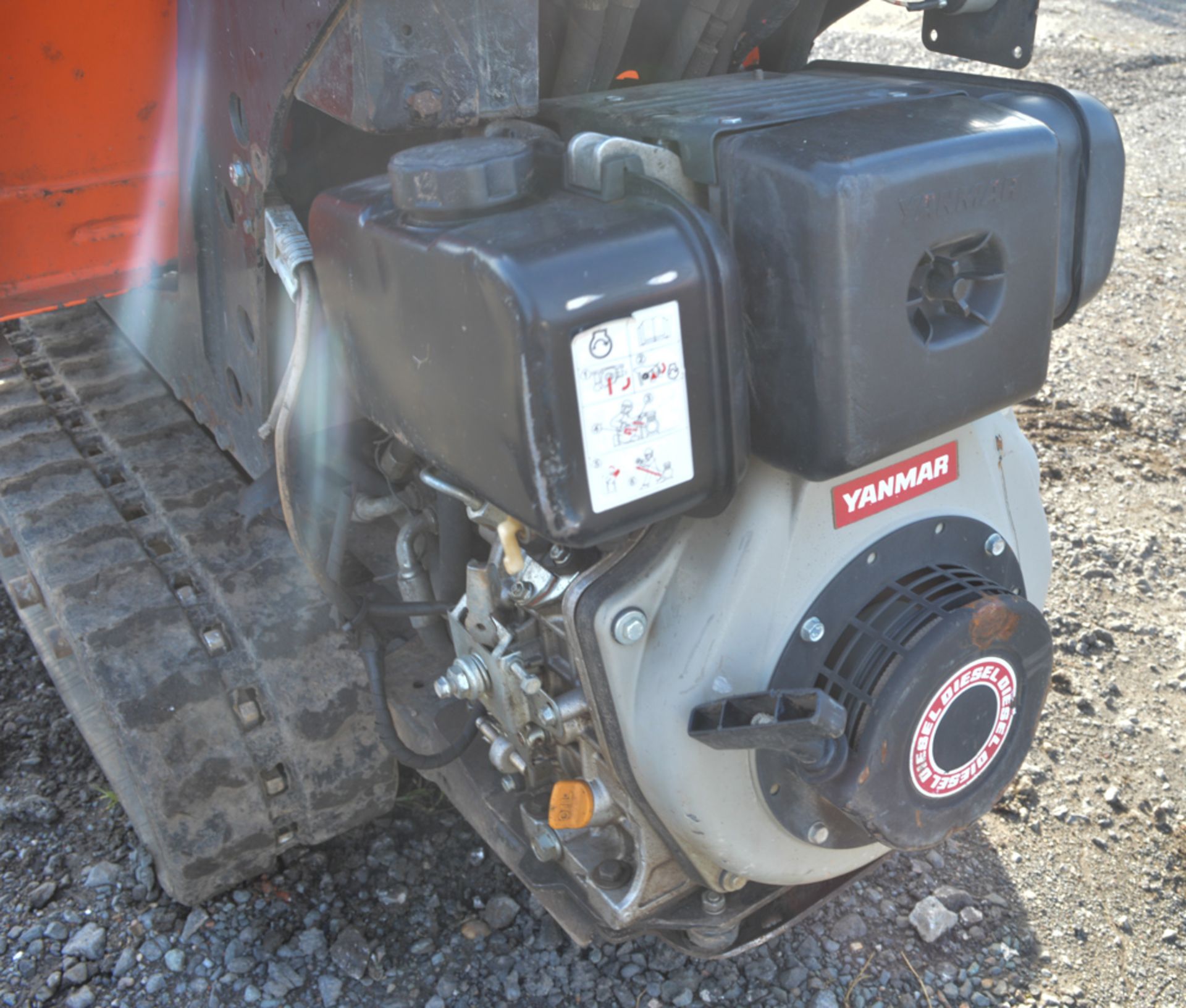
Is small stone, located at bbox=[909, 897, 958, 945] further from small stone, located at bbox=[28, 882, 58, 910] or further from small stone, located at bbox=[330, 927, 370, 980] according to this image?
small stone, located at bbox=[28, 882, 58, 910]

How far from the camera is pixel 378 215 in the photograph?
1.27 m

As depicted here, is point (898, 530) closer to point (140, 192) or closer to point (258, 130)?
point (258, 130)

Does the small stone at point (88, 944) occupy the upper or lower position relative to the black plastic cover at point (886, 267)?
lower

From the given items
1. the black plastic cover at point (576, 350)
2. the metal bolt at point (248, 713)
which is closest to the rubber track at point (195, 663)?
the metal bolt at point (248, 713)

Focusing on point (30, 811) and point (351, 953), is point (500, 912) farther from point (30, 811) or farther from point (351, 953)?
point (30, 811)

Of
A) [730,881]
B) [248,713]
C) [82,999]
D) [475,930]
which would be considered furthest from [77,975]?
[730,881]

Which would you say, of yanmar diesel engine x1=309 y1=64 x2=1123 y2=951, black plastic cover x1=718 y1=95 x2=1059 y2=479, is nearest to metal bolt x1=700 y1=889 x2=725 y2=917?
yanmar diesel engine x1=309 y1=64 x2=1123 y2=951

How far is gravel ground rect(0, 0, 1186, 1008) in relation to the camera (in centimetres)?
179

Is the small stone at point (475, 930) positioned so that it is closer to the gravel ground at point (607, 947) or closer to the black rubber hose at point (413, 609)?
the gravel ground at point (607, 947)

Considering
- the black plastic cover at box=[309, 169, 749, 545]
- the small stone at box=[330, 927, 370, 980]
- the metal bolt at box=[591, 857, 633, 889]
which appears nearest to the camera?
the black plastic cover at box=[309, 169, 749, 545]

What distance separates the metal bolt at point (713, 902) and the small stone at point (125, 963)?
2.94 feet

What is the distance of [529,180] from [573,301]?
0.20 metres

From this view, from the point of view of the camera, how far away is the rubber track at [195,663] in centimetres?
175

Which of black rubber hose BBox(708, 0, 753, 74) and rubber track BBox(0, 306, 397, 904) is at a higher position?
black rubber hose BBox(708, 0, 753, 74)
